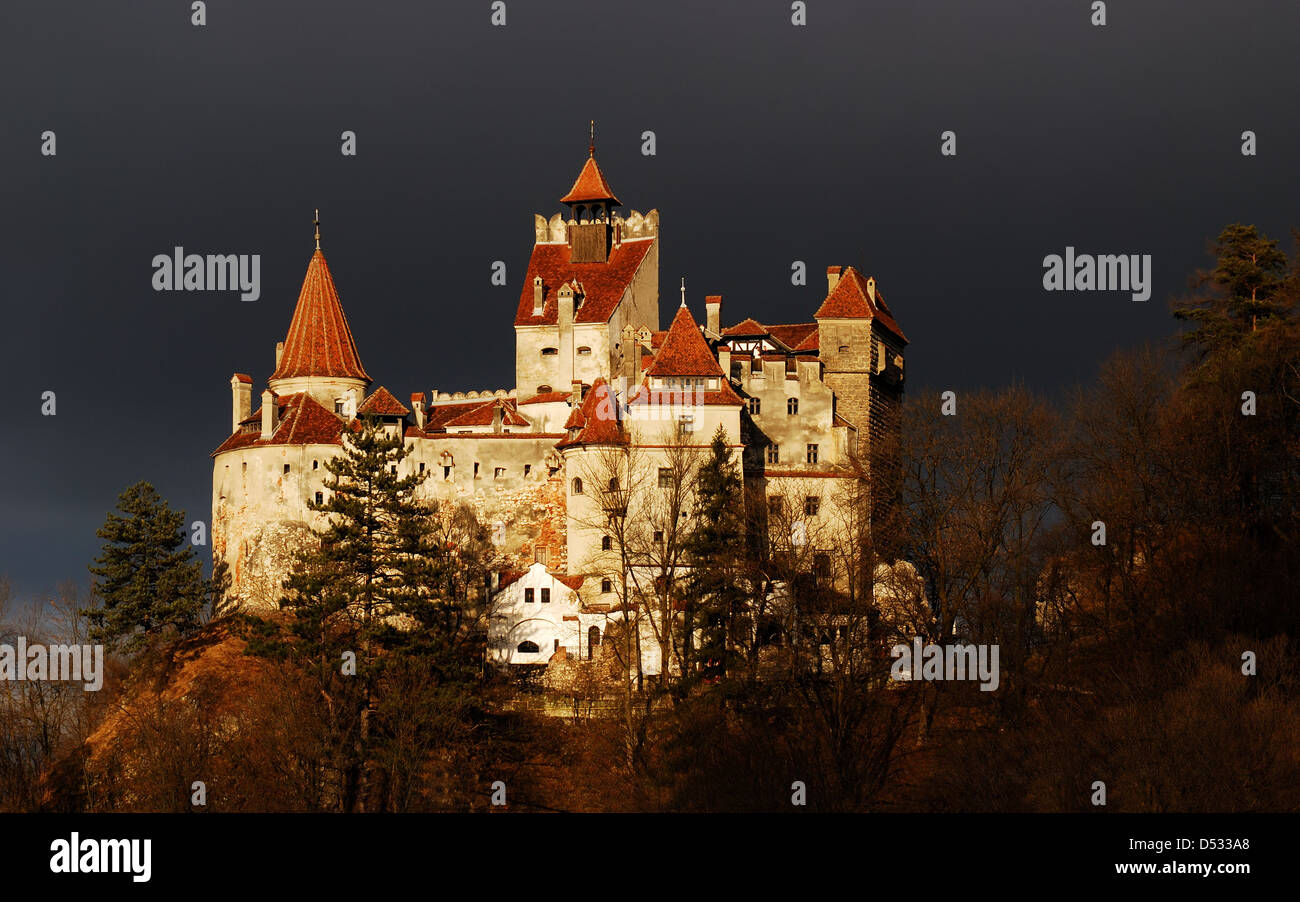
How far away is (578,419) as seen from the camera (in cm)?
7731

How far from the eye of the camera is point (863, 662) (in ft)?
207

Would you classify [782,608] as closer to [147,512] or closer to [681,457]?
[681,457]

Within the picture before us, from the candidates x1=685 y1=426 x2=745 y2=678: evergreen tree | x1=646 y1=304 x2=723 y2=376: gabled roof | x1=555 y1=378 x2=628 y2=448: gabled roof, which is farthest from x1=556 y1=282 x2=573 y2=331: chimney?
x1=685 y1=426 x2=745 y2=678: evergreen tree

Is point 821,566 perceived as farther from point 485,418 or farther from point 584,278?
point 584,278

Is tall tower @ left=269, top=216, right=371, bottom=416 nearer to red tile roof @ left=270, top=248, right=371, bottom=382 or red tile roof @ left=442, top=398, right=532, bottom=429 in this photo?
red tile roof @ left=270, top=248, right=371, bottom=382

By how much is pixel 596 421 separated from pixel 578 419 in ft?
7.07

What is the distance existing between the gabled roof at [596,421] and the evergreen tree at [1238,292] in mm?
21924

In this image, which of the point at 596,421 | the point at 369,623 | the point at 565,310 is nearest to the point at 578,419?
the point at 596,421

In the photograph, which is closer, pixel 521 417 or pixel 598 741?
pixel 598 741

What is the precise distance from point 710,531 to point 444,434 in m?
19.3

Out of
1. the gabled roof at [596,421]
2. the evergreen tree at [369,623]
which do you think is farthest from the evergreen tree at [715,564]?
the evergreen tree at [369,623]
